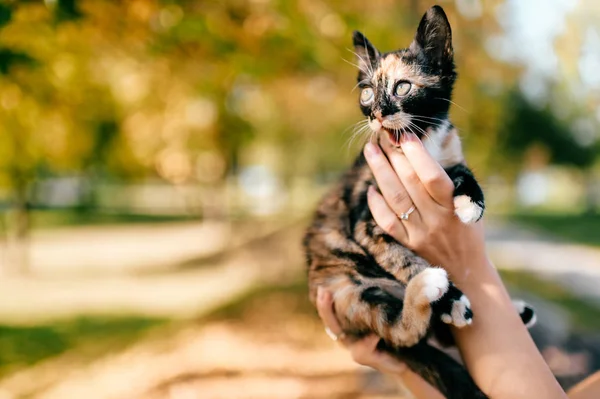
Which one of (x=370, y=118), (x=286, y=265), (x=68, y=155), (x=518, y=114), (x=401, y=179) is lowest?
(x=401, y=179)

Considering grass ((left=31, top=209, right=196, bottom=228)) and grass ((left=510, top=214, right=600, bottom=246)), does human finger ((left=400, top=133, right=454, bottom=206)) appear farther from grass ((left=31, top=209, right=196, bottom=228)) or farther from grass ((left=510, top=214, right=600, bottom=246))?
grass ((left=31, top=209, right=196, bottom=228))

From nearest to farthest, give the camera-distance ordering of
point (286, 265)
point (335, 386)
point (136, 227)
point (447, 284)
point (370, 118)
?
point (447, 284) < point (370, 118) < point (335, 386) < point (286, 265) < point (136, 227)

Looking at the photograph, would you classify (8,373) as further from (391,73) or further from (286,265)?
(286,265)

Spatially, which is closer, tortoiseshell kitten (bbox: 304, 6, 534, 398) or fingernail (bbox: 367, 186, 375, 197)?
tortoiseshell kitten (bbox: 304, 6, 534, 398)

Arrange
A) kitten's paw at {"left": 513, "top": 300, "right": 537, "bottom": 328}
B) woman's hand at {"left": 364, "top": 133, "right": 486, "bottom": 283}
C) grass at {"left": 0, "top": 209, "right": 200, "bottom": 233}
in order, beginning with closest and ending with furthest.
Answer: woman's hand at {"left": 364, "top": 133, "right": 486, "bottom": 283} < kitten's paw at {"left": 513, "top": 300, "right": 537, "bottom": 328} < grass at {"left": 0, "top": 209, "right": 200, "bottom": 233}

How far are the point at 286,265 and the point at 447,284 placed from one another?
1674cm

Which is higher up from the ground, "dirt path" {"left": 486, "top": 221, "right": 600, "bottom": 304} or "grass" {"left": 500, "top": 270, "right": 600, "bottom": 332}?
"dirt path" {"left": 486, "top": 221, "right": 600, "bottom": 304}

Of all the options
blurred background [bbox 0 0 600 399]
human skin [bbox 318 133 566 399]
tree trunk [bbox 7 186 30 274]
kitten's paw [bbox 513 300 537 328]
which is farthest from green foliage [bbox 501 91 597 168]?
human skin [bbox 318 133 566 399]

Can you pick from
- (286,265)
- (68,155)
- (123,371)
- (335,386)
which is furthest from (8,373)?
(286,265)

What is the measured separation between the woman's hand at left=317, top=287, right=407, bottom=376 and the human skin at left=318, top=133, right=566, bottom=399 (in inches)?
15.7

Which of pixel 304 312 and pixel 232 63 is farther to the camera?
pixel 304 312

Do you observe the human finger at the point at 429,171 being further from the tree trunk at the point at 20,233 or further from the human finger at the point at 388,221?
the tree trunk at the point at 20,233

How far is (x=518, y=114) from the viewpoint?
27.6 m

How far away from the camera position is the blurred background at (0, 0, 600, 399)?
22.1 feet
